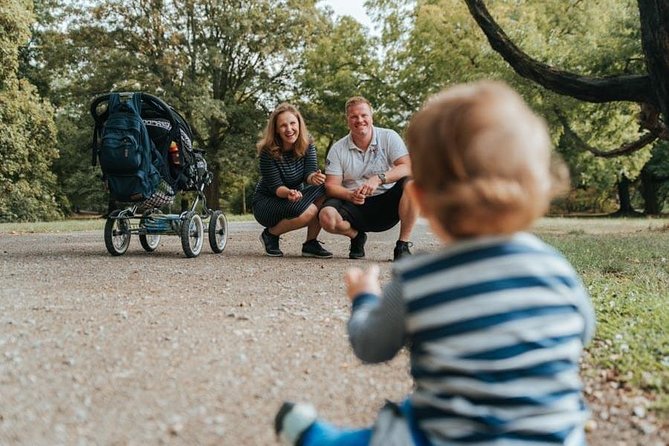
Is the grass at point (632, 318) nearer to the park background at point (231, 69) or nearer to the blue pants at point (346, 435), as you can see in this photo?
the blue pants at point (346, 435)

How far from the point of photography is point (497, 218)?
4.03ft

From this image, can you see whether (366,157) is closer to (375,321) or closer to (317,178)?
(317,178)

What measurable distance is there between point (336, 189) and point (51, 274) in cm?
253

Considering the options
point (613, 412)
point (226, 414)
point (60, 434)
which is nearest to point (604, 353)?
point (613, 412)

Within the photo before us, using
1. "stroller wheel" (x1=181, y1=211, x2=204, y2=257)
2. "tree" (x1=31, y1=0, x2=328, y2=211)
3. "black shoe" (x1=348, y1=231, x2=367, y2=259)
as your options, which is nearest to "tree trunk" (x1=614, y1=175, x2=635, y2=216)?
"tree" (x1=31, y1=0, x2=328, y2=211)

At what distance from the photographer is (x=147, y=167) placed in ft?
17.9

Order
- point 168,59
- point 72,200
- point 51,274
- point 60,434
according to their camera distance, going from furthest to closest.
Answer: point 72,200 → point 168,59 → point 51,274 → point 60,434

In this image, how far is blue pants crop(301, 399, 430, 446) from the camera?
1.33 meters

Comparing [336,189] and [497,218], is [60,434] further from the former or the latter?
[336,189]

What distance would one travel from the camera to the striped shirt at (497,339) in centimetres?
122

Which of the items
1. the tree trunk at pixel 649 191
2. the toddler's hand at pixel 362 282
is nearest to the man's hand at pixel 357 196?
the toddler's hand at pixel 362 282

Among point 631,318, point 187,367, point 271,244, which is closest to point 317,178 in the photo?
point 271,244

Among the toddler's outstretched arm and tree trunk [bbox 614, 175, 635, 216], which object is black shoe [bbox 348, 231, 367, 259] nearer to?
the toddler's outstretched arm

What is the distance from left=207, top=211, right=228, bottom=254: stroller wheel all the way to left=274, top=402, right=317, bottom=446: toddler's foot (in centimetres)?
472
